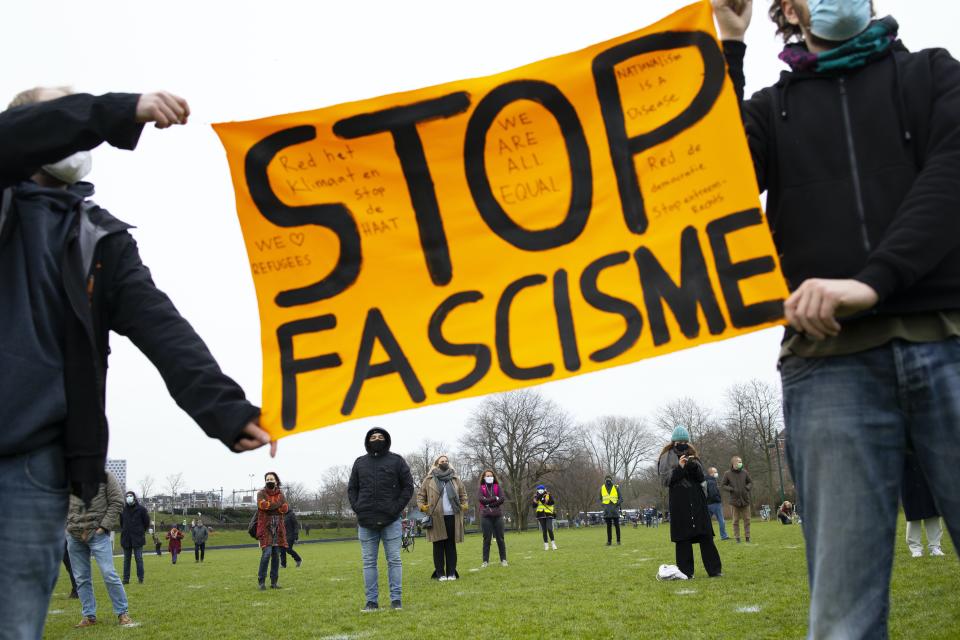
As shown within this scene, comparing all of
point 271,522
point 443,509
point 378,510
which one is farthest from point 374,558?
point 271,522

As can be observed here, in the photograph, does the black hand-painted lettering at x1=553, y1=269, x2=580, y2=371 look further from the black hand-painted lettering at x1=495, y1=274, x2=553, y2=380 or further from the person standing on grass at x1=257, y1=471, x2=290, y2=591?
the person standing on grass at x1=257, y1=471, x2=290, y2=591

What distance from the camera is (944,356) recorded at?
218 cm

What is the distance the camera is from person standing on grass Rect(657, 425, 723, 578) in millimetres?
10711

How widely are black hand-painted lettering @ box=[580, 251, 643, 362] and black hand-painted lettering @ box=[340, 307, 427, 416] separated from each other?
693mm

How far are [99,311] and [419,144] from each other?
4.57 ft

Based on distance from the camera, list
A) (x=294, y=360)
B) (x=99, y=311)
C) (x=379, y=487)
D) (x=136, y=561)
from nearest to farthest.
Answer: (x=99, y=311) < (x=294, y=360) < (x=379, y=487) < (x=136, y=561)

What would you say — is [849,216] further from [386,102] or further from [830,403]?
[386,102]

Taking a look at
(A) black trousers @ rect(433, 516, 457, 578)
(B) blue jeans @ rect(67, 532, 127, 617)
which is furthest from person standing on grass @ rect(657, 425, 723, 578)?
(B) blue jeans @ rect(67, 532, 127, 617)

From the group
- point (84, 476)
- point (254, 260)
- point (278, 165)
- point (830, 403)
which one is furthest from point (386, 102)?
point (830, 403)

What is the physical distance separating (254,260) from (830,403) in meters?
2.16

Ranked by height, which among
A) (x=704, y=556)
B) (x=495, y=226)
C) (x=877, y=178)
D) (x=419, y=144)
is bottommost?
(x=704, y=556)

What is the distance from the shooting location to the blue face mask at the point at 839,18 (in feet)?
8.25

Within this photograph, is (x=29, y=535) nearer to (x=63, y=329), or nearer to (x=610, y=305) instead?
(x=63, y=329)

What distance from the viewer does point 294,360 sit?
3.13 metres
